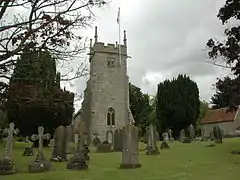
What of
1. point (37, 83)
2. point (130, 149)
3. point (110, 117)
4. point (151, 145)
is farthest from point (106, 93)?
point (37, 83)

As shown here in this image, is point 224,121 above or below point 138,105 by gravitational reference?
below

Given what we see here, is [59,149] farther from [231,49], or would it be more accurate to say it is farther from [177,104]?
[177,104]

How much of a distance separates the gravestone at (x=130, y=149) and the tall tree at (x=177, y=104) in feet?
118

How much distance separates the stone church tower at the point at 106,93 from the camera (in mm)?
51750

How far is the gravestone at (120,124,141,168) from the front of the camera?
15.3 meters

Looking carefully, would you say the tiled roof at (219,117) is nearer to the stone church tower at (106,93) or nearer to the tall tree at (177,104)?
the tall tree at (177,104)

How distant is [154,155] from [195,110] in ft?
113

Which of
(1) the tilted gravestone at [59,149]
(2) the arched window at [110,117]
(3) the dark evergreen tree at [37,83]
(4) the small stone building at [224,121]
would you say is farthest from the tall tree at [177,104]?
(3) the dark evergreen tree at [37,83]

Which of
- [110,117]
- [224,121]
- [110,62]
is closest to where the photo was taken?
[110,117]

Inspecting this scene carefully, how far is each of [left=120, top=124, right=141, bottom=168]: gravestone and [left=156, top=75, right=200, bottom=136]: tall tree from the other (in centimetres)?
3592

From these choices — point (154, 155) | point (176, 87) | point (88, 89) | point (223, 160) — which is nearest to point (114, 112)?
point (88, 89)

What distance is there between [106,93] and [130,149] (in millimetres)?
38199

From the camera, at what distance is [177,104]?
5338 cm

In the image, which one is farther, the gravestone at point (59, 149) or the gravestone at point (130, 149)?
the gravestone at point (59, 149)
